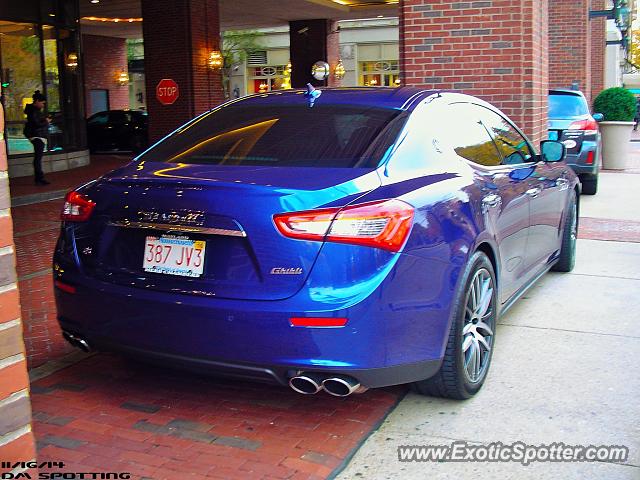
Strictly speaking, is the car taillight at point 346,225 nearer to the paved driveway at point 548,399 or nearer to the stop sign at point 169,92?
the paved driveway at point 548,399

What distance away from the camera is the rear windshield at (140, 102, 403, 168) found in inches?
156

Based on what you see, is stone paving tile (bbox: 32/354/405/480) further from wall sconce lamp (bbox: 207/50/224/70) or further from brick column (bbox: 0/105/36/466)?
wall sconce lamp (bbox: 207/50/224/70)

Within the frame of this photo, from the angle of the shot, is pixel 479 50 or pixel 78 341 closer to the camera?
pixel 78 341

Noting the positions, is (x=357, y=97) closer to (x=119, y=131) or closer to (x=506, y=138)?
(x=506, y=138)

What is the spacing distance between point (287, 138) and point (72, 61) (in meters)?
16.8

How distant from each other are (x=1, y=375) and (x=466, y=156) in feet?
10.2

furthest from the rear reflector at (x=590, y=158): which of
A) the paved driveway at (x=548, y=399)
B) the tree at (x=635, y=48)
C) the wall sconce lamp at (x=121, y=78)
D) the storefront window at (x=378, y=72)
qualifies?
the tree at (x=635, y=48)

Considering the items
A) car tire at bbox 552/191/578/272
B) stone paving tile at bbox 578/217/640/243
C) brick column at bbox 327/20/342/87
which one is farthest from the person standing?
brick column at bbox 327/20/342/87

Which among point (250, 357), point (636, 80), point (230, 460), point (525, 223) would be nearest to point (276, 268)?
point (250, 357)

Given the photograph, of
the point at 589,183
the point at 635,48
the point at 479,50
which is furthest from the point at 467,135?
the point at 635,48

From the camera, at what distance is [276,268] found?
3.39 m

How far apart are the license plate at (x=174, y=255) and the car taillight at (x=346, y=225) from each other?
1.37 feet

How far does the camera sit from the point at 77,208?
3.93 meters

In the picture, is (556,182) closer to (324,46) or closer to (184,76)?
(184,76)
